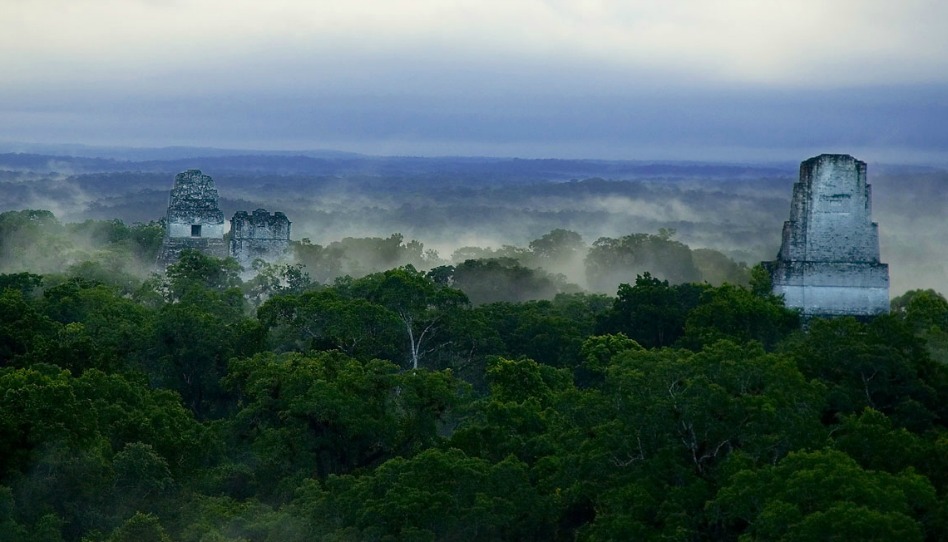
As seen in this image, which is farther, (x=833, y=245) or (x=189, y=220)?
(x=189, y=220)

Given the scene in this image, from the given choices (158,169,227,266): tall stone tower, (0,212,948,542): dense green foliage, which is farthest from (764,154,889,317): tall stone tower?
(158,169,227,266): tall stone tower

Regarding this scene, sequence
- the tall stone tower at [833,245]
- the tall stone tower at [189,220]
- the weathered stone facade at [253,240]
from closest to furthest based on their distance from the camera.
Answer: the tall stone tower at [833,245], the weathered stone facade at [253,240], the tall stone tower at [189,220]

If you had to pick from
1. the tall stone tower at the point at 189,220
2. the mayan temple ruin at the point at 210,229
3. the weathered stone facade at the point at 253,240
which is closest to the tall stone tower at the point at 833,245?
the weathered stone facade at the point at 253,240

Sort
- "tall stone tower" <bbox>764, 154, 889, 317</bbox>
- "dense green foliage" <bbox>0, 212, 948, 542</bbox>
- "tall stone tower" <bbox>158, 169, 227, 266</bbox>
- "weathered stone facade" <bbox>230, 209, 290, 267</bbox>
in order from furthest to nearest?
"tall stone tower" <bbox>158, 169, 227, 266</bbox> < "weathered stone facade" <bbox>230, 209, 290, 267</bbox> < "tall stone tower" <bbox>764, 154, 889, 317</bbox> < "dense green foliage" <bbox>0, 212, 948, 542</bbox>

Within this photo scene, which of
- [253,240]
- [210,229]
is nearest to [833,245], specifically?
[253,240]

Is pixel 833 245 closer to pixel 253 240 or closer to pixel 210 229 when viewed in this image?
pixel 253 240

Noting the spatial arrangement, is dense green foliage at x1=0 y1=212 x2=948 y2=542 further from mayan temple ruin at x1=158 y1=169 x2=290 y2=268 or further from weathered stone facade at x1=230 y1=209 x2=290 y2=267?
mayan temple ruin at x1=158 y1=169 x2=290 y2=268

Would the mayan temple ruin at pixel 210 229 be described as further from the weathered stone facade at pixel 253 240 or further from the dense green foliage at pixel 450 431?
the dense green foliage at pixel 450 431
